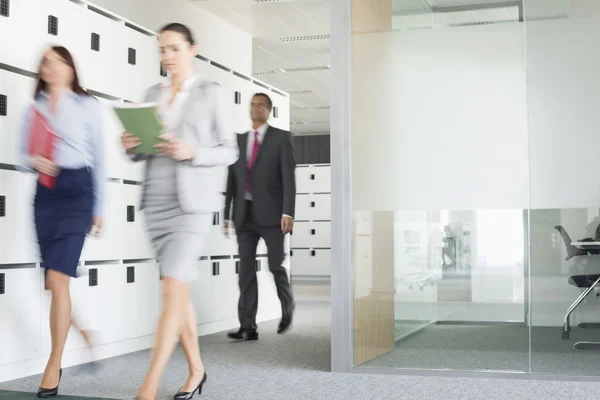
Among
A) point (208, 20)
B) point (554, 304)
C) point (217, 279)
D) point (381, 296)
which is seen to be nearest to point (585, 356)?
point (554, 304)

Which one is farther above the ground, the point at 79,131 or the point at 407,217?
the point at 79,131

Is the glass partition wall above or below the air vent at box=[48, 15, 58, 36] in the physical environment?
below

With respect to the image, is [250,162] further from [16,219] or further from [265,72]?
[265,72]

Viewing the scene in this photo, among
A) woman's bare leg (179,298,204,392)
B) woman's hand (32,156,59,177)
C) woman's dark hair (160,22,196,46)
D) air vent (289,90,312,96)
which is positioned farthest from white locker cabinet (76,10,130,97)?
air vent (289,90,312,96)

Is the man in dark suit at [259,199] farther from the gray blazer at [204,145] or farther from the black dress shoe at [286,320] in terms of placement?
the gray blazer at [204,145]

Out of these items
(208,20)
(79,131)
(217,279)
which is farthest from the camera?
(208,20)

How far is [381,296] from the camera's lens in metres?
4.23

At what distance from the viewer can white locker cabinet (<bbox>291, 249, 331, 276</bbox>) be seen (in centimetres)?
1555

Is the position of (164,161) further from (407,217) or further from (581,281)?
(581,281)

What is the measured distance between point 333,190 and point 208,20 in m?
3.66

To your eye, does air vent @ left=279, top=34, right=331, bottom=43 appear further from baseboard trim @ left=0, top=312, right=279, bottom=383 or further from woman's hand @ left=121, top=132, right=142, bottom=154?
woman's hand @ left=121, top=132, right=142, bottom=154

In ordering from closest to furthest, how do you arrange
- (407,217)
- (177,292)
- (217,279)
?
(177,292)
(407,217)
(217,279)

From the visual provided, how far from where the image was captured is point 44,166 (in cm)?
342

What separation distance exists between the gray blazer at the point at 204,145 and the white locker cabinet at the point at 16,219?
125 cm
